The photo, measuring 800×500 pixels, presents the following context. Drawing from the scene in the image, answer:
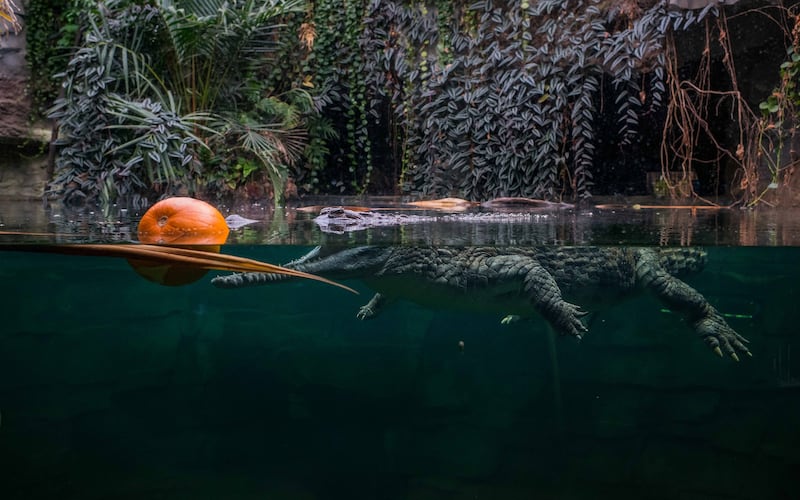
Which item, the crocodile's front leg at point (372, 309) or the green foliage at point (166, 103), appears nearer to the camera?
the crocodile's front leg at point (372, 309)

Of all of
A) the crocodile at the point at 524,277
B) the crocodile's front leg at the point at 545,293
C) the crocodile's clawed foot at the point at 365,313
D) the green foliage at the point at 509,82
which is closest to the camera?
the crocodile at the point at 524,277

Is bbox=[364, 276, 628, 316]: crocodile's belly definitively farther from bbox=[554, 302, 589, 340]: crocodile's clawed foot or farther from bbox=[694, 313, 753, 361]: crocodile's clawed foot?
bbox=[694, 313, 753, 361]: crocodile's clawed foot

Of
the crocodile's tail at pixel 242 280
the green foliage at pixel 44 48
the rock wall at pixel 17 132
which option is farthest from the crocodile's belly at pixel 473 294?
the rock wall at pixel 17 132

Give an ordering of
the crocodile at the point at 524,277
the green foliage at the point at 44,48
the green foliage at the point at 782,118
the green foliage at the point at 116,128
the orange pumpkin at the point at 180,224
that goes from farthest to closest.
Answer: the green foliage at the point at 44,48, the green foliage at the point at 116,128, the green foliage at the point at 782,118, the crocodile at the point at 524,277, the orange pumpkin at the point at 180,224

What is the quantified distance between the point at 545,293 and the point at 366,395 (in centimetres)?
116

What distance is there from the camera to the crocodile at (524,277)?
3.63 m

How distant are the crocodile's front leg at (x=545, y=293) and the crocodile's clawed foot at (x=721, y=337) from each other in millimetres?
856

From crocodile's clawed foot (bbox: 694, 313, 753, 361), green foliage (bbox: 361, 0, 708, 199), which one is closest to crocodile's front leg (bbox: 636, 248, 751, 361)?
crocodile's clawed foot (bbox: 694, 313, 753, 361)

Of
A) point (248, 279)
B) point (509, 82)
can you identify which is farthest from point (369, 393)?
point (509, 82)

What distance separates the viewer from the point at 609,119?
8.06 meters

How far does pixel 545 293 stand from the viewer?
3760 mm

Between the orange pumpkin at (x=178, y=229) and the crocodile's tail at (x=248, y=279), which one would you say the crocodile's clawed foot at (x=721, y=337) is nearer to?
the crocodile's tail at (x=248, y=279)

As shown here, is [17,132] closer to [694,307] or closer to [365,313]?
[365,313]

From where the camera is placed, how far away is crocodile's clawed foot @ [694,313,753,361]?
400 cm
